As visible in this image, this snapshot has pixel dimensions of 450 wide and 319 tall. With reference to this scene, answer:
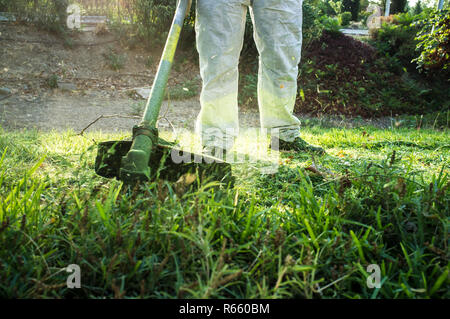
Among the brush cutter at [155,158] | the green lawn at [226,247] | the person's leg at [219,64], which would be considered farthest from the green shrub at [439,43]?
the brush cutter at [155,158]

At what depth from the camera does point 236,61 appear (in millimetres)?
2648

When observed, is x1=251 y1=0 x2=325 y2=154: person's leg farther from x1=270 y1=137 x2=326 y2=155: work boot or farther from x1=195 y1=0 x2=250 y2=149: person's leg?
x1=195 y1=0 x2=250 y2=149: person's leg

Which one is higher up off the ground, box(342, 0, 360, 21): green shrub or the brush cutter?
box(342, 0, 360, 21): green shrub

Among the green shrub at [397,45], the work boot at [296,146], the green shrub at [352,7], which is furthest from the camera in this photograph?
the green shrub at [352,7]

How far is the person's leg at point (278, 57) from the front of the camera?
8.83 ft

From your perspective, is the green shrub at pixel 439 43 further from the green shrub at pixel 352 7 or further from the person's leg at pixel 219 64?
the green shrub at pixel 352 7

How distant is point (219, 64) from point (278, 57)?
51 cm

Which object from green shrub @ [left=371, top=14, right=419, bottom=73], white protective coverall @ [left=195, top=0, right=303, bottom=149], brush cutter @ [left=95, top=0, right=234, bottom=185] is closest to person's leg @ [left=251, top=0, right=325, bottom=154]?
white protective coverall @ [left=195, top=0, right=303, bottom=149]

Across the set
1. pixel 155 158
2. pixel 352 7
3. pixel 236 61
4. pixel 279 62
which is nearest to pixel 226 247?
pixel 155 158

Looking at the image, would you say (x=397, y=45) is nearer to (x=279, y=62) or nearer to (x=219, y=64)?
(x=279, y=62)

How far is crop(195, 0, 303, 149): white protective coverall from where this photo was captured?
2516mm

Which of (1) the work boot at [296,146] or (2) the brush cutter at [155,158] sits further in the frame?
(1) the work boot at [296,146]

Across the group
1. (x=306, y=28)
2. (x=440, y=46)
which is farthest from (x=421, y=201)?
(x=306, y=28)

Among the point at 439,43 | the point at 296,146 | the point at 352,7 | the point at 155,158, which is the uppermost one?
the point at 352,7
